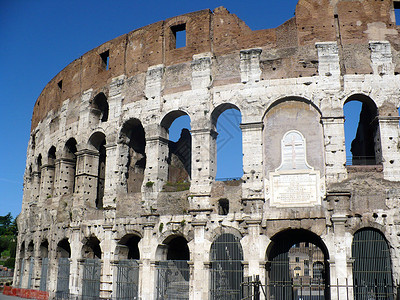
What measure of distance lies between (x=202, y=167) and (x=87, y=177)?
5.93 metres

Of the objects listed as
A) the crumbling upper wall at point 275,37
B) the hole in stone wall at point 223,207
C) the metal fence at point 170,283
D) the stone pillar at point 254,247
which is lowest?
the metal fence at point 170,283

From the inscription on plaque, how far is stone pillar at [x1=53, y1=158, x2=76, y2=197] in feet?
33.0

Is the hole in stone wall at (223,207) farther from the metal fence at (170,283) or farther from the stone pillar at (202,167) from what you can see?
the metal fence at (170,283)

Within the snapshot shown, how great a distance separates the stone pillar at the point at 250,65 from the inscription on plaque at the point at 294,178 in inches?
92.5

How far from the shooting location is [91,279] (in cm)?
1694

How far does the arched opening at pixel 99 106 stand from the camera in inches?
760

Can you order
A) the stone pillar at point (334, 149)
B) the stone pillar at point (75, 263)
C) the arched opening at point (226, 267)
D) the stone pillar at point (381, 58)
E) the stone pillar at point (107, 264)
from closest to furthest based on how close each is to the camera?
the stone pillar at point (334, 149) → the arched opening at point (226, 267) → the stone pillar at point (381, 58) → the stone pillar at point (107, 264) → the stone pillar at point (75, 263)

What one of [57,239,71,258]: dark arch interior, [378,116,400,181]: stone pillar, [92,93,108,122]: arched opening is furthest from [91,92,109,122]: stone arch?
[378,116,400,181]: stone pillar

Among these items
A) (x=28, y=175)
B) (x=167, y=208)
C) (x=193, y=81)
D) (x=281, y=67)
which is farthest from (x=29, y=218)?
(x=281, y=67)

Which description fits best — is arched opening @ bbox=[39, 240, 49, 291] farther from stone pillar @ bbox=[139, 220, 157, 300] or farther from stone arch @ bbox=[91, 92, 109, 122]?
stone arch @ bbox=[91, 92, 109, 122]

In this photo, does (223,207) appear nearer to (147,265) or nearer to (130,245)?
(147,265)

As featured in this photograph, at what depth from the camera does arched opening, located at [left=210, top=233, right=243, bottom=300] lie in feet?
46.4

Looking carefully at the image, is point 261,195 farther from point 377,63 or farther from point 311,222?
point 377,63

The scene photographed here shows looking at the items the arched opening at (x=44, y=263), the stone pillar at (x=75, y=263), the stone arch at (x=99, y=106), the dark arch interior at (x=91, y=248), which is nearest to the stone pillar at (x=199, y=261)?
the dark arch interior at (x=91, y=248)
